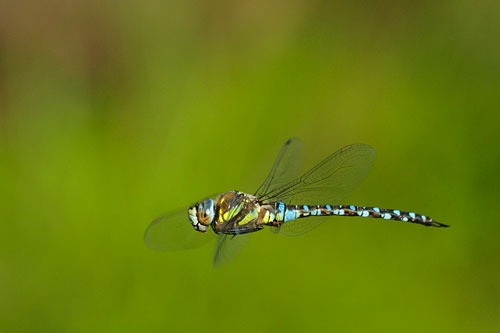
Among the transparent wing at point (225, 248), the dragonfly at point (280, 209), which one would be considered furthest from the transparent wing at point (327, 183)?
the transparent wing at point (225, 248)

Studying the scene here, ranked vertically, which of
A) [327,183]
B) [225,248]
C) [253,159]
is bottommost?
[225,248]

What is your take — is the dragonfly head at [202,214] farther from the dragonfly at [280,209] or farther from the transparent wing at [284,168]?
the transparent wing at [284,168]

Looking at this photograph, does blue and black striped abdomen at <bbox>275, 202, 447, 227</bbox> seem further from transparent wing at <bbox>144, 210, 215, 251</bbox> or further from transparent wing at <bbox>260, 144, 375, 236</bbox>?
transparent wing at <bbox>144, 210, 215, 251</bbox>

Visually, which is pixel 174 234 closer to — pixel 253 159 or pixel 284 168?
pixel 284 168

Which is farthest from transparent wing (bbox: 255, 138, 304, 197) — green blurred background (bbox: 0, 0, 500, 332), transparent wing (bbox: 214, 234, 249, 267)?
green blurred background (bbox: 0, 0, 500, 332)

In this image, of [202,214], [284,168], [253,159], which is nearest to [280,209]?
[284,168]

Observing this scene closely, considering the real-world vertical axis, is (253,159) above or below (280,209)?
above

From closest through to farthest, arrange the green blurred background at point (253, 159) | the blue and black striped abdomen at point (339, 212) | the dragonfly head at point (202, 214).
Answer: the dragonfly head at point (202, 214), the blue and black striped abdomen at point (339, 212), the green blurred background at point (253, 159)
